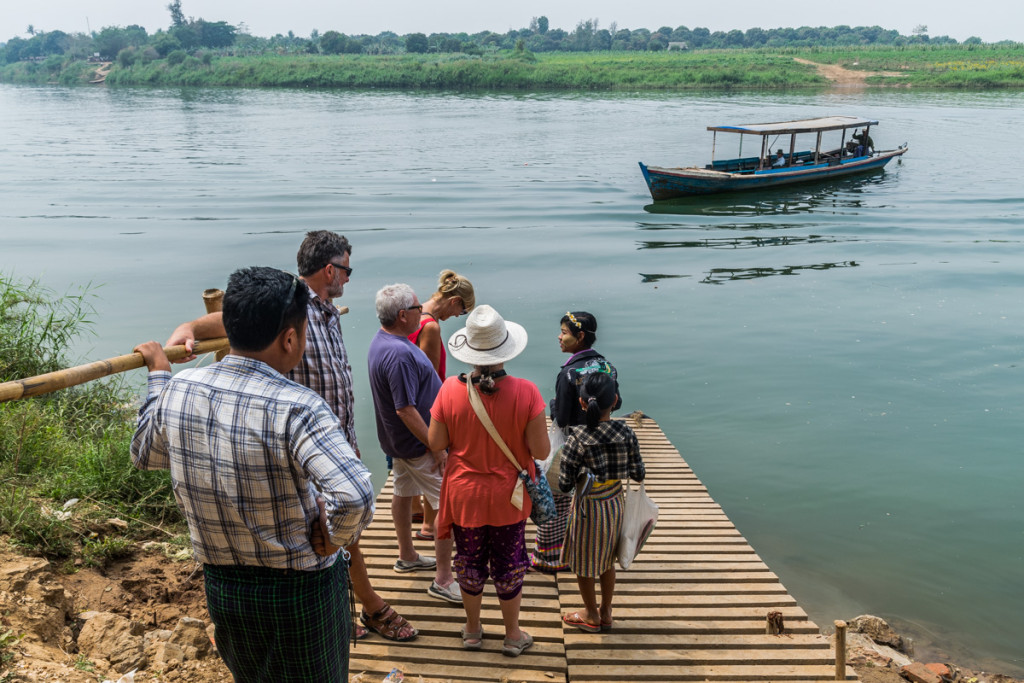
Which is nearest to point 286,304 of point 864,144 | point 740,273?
point 740,273

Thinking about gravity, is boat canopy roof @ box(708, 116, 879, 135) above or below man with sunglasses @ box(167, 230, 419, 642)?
above

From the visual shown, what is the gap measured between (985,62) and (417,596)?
77.8 meters

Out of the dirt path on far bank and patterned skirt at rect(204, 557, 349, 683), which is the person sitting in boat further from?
the dirt path on far bank

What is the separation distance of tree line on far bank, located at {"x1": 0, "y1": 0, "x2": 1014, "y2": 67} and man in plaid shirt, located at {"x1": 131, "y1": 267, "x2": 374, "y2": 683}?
87401mm

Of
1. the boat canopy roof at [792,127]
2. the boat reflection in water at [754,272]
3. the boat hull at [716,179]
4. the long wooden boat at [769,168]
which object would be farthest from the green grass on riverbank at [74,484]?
the boat canopy roof at [792,127]

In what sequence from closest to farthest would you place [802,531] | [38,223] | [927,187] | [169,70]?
[802,531], [38,223], [927,187], [169,70]

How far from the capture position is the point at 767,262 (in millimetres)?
17641

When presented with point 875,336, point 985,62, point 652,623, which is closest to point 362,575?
point 652,623

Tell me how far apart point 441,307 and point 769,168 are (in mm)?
23294

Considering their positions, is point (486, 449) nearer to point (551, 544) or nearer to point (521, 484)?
point (521, 484)

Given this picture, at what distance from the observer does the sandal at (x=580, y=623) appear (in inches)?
159

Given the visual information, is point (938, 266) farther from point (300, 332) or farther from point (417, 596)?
point (300, 332)

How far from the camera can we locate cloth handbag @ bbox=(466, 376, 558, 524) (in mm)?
3414

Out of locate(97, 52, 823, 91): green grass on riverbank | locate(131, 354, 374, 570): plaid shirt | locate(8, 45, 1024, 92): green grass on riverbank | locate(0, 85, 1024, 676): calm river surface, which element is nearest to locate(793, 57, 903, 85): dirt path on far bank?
locate(8, 45, 1024, 92): green grass on riverbank
